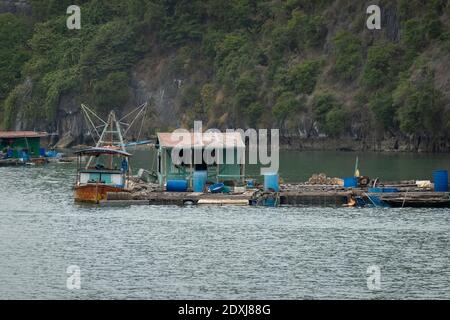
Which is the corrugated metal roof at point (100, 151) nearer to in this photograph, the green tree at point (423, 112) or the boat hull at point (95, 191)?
the boat hull at point (95, 191)

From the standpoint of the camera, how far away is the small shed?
114812mm

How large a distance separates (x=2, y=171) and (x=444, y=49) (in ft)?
149

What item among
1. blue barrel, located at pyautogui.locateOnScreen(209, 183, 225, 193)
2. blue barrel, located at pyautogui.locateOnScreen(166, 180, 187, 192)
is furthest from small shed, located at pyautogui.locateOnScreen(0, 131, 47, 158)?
blue barrel, located at pyautogui.locateOnScreen(209, 183, 225, 193)

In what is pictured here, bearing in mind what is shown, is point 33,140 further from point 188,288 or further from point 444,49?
point 188,288

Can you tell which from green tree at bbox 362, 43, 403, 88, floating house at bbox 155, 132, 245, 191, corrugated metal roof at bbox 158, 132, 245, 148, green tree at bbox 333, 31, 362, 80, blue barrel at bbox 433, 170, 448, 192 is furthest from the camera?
green tree at bbox 333, 31, 362, 80

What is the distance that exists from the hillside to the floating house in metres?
45.1

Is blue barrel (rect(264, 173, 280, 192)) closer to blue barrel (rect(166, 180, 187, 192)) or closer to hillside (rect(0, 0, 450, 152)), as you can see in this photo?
blue barrel (rect(166, 180, 187, 192))

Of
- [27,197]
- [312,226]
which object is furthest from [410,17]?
[312,226]

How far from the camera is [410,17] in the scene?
132 metres

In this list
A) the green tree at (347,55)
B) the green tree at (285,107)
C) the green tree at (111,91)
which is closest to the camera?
the green tree at (347,55)

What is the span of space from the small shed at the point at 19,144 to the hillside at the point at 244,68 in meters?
28.9

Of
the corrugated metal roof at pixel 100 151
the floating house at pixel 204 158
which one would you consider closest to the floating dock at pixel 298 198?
the corrugated metal roof at pixel 100 151

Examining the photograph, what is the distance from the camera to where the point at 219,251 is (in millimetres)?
55594

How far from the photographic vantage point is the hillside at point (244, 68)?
127 m
